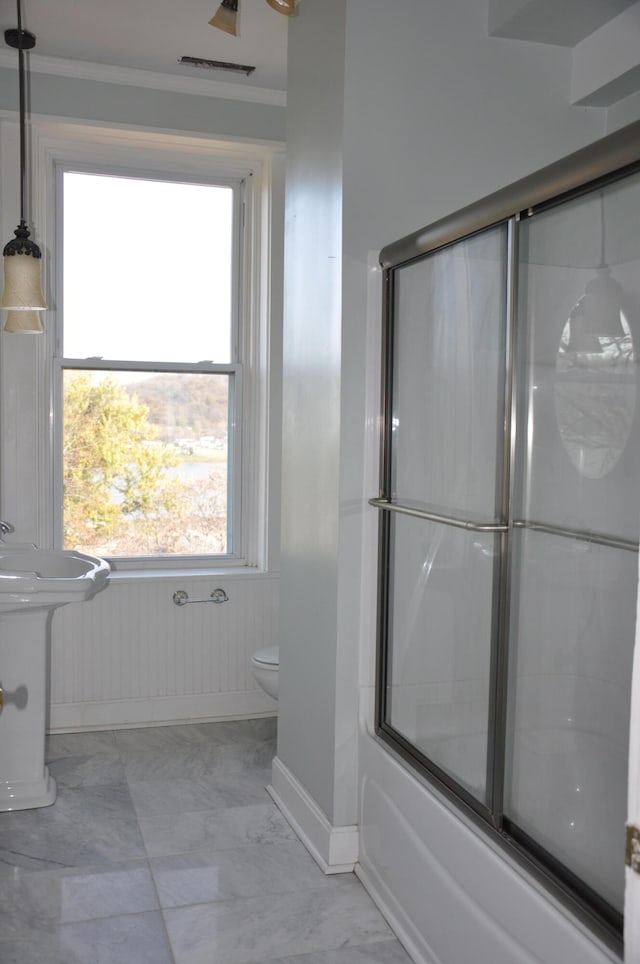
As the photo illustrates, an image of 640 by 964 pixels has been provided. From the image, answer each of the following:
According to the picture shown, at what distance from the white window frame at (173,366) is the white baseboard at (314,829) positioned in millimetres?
1166

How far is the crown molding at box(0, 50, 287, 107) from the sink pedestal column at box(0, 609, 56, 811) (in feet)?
7.01

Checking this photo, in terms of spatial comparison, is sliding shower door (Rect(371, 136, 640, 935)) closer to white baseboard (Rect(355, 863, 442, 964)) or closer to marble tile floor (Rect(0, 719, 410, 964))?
white baseboard (Rect(355, 863, 442, 964))

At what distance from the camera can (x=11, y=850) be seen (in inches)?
106

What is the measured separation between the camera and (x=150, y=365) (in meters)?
3.91

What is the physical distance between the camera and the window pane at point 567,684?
1786 mm

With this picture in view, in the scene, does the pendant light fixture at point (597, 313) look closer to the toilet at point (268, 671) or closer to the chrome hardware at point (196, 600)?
the toilet at point (268, 671)

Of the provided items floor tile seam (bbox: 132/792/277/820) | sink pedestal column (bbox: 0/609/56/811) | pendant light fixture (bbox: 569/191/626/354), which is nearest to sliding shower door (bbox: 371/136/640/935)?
pendant light fixture (bbox: 569/191/626/354)

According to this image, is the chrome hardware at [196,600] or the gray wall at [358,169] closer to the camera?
the gray wall at [358,169]

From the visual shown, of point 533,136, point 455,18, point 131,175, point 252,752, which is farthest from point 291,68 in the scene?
point 252,752

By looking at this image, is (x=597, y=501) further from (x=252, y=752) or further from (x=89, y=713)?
(x=89, y=713)

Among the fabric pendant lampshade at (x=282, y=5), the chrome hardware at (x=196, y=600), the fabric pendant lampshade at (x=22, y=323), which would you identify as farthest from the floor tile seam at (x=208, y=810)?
the fabric pendant lampshade at (x=282, y=5)

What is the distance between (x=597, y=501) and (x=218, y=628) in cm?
237

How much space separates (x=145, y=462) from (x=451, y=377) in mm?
2061

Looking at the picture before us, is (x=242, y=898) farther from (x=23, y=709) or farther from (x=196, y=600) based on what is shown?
(x=196, y=600)
